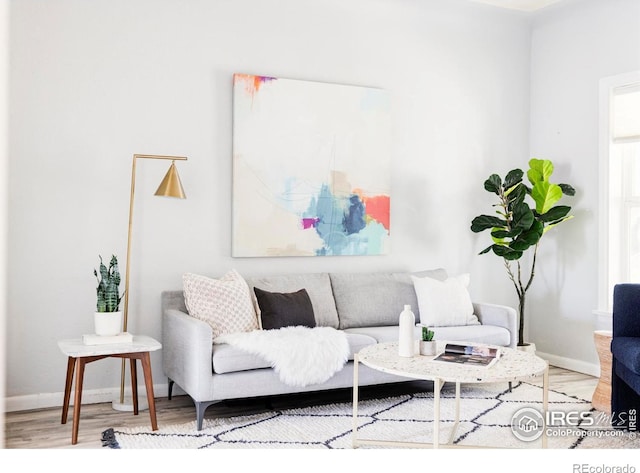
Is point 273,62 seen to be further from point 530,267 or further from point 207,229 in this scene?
point 530,267

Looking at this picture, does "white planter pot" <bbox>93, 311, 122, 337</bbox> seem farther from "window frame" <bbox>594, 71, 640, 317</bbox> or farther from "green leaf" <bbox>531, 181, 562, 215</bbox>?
"window frame" <bbox>594, 71, 640, 317</bbox>

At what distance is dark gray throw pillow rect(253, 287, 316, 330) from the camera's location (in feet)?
13.1

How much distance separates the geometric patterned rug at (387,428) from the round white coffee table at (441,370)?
0.58 ft

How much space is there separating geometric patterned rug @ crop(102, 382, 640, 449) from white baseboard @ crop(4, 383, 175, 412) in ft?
2.04

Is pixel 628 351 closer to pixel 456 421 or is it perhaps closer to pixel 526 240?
pixel 456 421

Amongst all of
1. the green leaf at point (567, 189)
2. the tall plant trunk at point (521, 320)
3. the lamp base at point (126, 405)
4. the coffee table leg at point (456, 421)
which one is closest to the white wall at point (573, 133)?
the green leaf at point (567, 189)

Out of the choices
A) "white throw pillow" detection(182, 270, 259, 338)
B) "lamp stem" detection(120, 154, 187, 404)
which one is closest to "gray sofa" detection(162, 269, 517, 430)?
"white throw pillow" detection(182, 270, 259, 338)

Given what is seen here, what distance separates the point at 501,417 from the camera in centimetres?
376

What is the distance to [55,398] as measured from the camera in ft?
13.0

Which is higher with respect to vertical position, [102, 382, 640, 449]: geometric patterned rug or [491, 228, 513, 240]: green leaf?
[491, 228, 513, 240]: green leaf

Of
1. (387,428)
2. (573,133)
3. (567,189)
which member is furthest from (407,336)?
(573,133)

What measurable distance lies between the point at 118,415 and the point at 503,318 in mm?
2499

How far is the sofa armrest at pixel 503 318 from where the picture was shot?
448 cm
